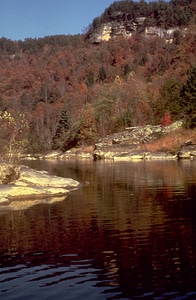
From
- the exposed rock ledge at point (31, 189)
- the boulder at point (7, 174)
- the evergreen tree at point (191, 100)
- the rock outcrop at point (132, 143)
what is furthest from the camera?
the evergreen tree at point (191, 100)

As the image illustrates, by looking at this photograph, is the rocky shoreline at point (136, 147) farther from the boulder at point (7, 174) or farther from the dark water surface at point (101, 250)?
the dark water surface at point (101, 250)

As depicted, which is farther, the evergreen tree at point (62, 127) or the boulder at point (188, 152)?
the evergreen tree at point (62, 127)

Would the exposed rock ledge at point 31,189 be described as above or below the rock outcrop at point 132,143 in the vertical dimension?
below

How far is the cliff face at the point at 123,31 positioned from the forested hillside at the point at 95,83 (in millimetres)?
3060

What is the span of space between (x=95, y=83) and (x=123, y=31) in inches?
2042

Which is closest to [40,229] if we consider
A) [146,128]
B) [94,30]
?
[146,128]

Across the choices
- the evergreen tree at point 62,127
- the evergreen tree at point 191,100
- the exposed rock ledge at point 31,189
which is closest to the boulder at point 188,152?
the evergreen tree at point 191,100

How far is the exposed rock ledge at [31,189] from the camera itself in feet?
71.5

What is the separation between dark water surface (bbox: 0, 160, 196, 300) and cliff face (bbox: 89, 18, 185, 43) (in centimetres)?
14707

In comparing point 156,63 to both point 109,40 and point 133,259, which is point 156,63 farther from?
point 133,259

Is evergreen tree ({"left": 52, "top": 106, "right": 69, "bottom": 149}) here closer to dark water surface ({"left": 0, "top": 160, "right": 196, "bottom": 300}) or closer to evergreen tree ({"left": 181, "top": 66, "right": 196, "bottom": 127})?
evergreen tree ({"left": 181, "top": 66, "right": 196, "bottom": 127})

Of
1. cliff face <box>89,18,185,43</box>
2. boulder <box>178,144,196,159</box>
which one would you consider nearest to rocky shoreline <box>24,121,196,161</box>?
boulder <box>178,144,196,159</box>

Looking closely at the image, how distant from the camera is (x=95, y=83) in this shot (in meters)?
132

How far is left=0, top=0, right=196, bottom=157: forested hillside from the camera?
8149 cm
